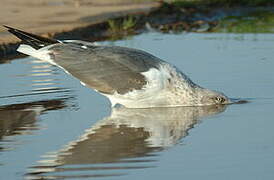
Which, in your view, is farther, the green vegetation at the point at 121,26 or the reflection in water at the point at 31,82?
the green vegetation at the point at 121,26

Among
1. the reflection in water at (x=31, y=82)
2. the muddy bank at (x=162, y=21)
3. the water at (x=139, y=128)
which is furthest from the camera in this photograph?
the muddy bank at (x=162, y=21)

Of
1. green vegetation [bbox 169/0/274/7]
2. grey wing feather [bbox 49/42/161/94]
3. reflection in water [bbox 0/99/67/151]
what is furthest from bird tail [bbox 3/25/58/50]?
green vegetation [bbox 169/0/274/7]

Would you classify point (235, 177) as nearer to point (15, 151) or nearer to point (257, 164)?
point (257, 164)

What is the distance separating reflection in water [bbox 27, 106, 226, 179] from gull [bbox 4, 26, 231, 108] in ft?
0.34

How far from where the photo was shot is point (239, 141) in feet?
23.0

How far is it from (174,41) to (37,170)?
6.49m

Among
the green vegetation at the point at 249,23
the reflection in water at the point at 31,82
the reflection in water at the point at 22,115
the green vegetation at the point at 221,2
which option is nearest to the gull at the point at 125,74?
the reflection in water at the point at 22,115

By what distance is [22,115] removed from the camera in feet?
27.3

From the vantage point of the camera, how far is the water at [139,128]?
620 cm

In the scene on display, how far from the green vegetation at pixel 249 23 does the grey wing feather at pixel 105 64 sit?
5.16 meters

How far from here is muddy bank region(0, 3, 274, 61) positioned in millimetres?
13352

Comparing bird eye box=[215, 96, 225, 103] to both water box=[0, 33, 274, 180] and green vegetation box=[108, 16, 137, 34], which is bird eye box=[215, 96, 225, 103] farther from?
green vegetation box=[108, 16, 137, 34]

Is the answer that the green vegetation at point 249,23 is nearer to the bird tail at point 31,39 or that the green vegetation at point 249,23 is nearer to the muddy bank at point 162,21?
the muddy bank at point 162,21

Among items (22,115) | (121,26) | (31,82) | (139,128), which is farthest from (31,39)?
(121,26)
